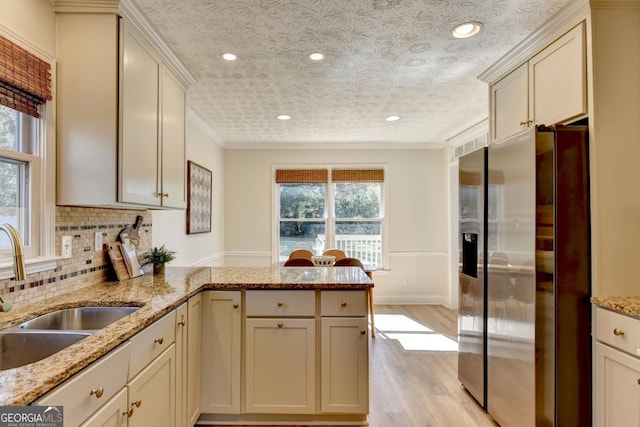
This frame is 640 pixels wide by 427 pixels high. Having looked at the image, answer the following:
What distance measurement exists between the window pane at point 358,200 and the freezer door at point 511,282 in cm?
303

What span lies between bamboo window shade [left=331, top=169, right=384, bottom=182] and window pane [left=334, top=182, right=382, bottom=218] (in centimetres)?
9

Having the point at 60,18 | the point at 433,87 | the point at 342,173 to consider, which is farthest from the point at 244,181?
the point at 60,18

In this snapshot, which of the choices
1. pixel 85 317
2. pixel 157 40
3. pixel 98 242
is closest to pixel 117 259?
pixel 98 242

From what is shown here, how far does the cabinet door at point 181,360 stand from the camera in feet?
5.73

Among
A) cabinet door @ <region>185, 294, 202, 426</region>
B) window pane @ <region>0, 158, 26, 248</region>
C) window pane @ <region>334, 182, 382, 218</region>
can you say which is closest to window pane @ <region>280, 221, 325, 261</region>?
window pane @ <region>334, 182, 382, 218</region>

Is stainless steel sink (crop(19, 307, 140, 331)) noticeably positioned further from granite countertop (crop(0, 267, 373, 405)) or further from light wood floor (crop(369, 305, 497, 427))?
light wood floor (crop(369, 305, 497, 427))

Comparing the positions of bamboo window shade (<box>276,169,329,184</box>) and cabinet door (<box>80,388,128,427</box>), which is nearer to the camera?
cabinet door (<box>80,388,128,427</box>)

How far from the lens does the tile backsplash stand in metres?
1.55

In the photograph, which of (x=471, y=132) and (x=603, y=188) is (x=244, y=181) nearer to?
(x=471, y=132)

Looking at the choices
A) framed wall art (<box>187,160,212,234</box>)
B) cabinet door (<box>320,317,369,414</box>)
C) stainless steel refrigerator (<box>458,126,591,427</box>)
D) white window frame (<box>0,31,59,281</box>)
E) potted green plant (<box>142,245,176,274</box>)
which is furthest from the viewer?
framed wall art (<box>187,160,212,234</box>)

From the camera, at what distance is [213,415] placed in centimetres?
210

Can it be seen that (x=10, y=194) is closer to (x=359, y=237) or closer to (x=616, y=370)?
(x=616, y=370)

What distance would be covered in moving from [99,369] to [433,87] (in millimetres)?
2951

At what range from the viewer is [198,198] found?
156 inches
